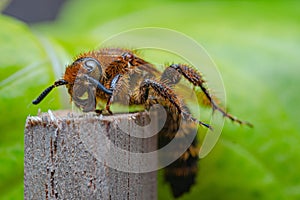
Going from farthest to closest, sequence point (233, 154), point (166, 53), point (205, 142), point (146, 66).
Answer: point (166, 53)
point (233, 154)
point (205, 142)
point (146, 66)

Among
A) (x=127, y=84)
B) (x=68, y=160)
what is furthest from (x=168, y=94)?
(x=68, y=160)

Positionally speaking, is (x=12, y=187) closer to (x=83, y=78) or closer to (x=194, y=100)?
(x=83, y=78)

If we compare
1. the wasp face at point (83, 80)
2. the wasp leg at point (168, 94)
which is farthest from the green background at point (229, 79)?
the wasp leg at point (168, 94)

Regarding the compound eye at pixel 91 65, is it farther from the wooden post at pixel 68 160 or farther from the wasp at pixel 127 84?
the wooden post at pixel 68 160

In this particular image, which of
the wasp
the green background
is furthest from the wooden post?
the green background

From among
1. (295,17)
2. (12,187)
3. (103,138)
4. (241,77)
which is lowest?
(103,138)

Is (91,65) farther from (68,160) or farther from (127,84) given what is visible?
(68,160)

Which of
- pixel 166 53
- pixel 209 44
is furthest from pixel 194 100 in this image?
pixel 209 44
